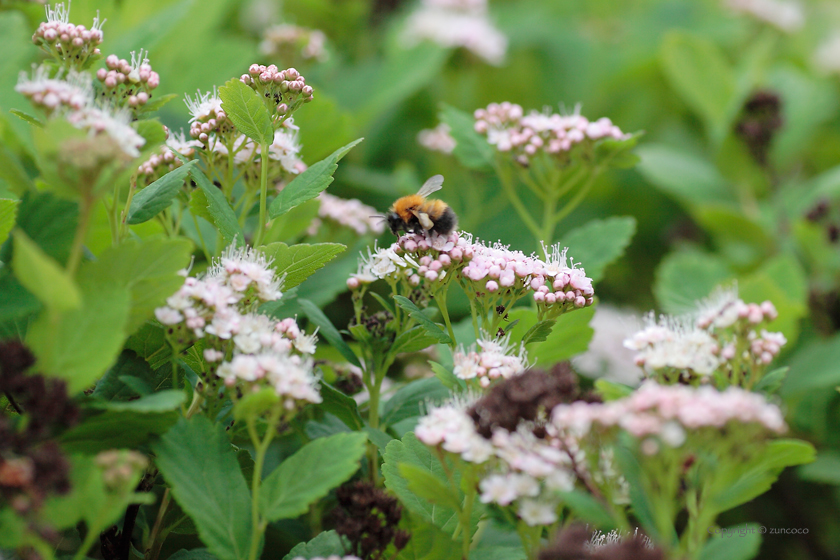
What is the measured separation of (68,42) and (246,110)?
306mm

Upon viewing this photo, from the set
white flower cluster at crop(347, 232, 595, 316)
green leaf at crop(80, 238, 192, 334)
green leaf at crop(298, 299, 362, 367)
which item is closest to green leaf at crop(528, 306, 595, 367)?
white flower cluster at crop(347, 232, 595, 316)

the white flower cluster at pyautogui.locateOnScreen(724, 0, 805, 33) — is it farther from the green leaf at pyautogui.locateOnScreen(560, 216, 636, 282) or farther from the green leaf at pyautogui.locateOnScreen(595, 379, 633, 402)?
the green leaf at pyautogui.locateOnScreen(595, 379, 633, 402)

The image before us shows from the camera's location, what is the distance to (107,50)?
165 centimetres

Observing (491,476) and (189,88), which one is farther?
(189,88)

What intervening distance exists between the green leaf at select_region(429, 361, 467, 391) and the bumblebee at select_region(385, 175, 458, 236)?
0.26 m

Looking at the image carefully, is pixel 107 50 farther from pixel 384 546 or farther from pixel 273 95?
pixel 384 546

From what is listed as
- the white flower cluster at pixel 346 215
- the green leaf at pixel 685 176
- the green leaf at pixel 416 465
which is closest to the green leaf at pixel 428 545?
the green leaf at pixel 416 465

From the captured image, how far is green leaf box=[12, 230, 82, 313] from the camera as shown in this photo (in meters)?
0.72

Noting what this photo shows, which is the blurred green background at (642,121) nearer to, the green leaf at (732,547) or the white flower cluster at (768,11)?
the white flower cluster at (768,11)

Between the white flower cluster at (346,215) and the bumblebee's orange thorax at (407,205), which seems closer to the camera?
the bumblebee's orange thorax at (407,205)

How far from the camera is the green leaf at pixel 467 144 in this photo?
1596 mm

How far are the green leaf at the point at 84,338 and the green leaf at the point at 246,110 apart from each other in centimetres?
33

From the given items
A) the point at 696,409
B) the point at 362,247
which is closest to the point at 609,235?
the point at 362,247

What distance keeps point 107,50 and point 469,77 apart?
1.42 metres
